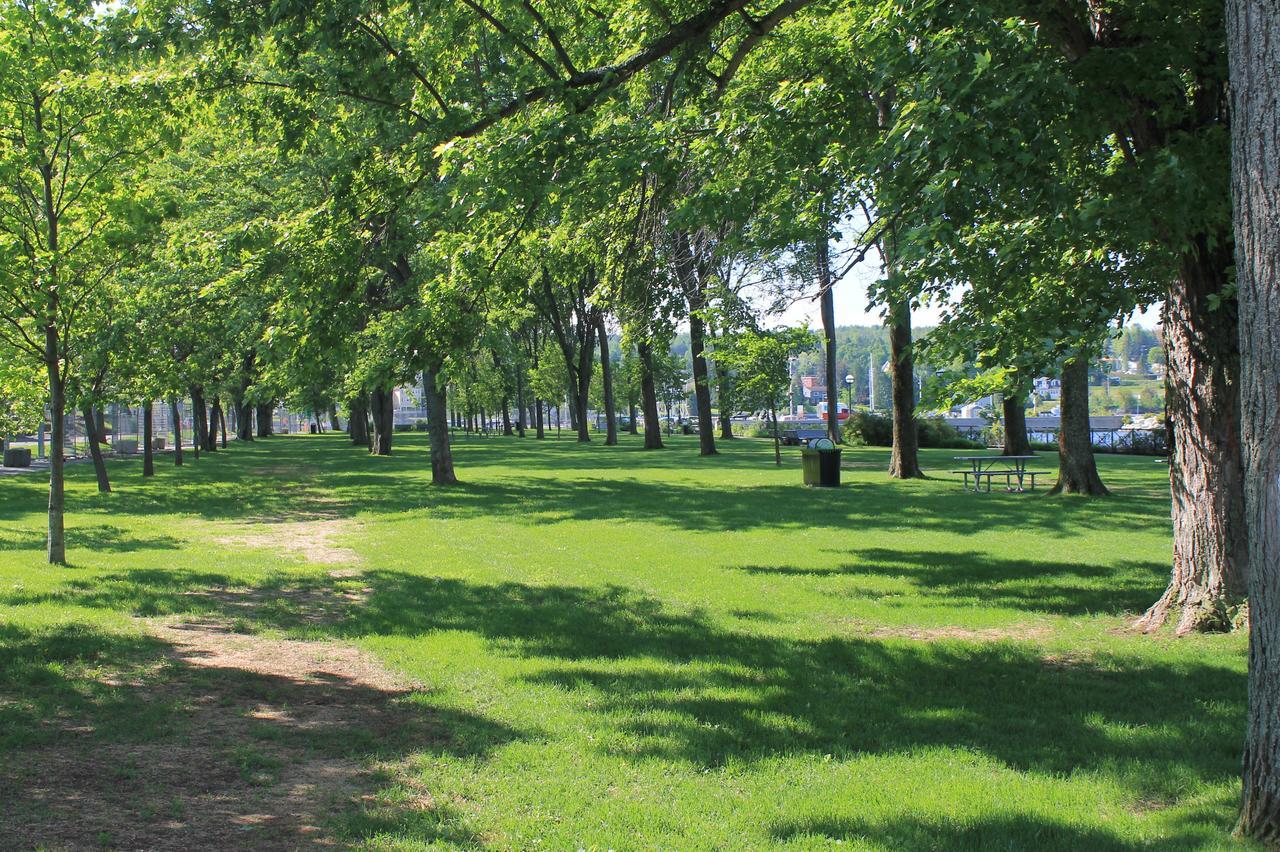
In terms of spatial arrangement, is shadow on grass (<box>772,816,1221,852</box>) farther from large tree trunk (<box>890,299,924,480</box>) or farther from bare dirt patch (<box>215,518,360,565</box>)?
large tree trunk (<box>890,299,924,480</box>)

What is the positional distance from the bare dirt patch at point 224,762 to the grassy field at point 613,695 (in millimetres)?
22

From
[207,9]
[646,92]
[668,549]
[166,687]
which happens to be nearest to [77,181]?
[207,9]

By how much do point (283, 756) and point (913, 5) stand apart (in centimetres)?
593

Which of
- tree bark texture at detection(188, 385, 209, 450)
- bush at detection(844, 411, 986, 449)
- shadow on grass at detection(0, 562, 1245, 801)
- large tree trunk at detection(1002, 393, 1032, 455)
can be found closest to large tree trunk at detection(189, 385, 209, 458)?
tree bark texture at detection(188, 385, 209, 450)

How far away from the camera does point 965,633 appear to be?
8352 millimetres

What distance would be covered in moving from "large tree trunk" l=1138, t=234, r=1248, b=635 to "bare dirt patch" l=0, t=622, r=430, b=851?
20.2ft

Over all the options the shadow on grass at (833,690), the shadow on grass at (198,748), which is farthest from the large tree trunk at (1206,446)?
the shadow on grass at (198,748)

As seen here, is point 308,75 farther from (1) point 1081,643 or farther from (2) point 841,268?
(1) point 1081,643

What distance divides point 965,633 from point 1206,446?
7.87ft

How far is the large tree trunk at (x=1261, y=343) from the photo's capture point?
148 inches

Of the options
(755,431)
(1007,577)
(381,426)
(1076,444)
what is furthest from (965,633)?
(755,431)

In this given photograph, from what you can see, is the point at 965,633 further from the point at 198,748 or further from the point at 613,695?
the point at 198,748

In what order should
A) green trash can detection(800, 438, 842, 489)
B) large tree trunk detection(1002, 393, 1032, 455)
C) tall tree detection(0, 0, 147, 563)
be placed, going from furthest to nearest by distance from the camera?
1. large tree trunk detection(1002, 393, 1032, 455)
2. green trash can detection(800, 438, 842, 489)
3. tall tree detection(0, 0, 147, 563)

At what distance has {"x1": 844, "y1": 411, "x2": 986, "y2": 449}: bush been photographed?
42594 millimetres
